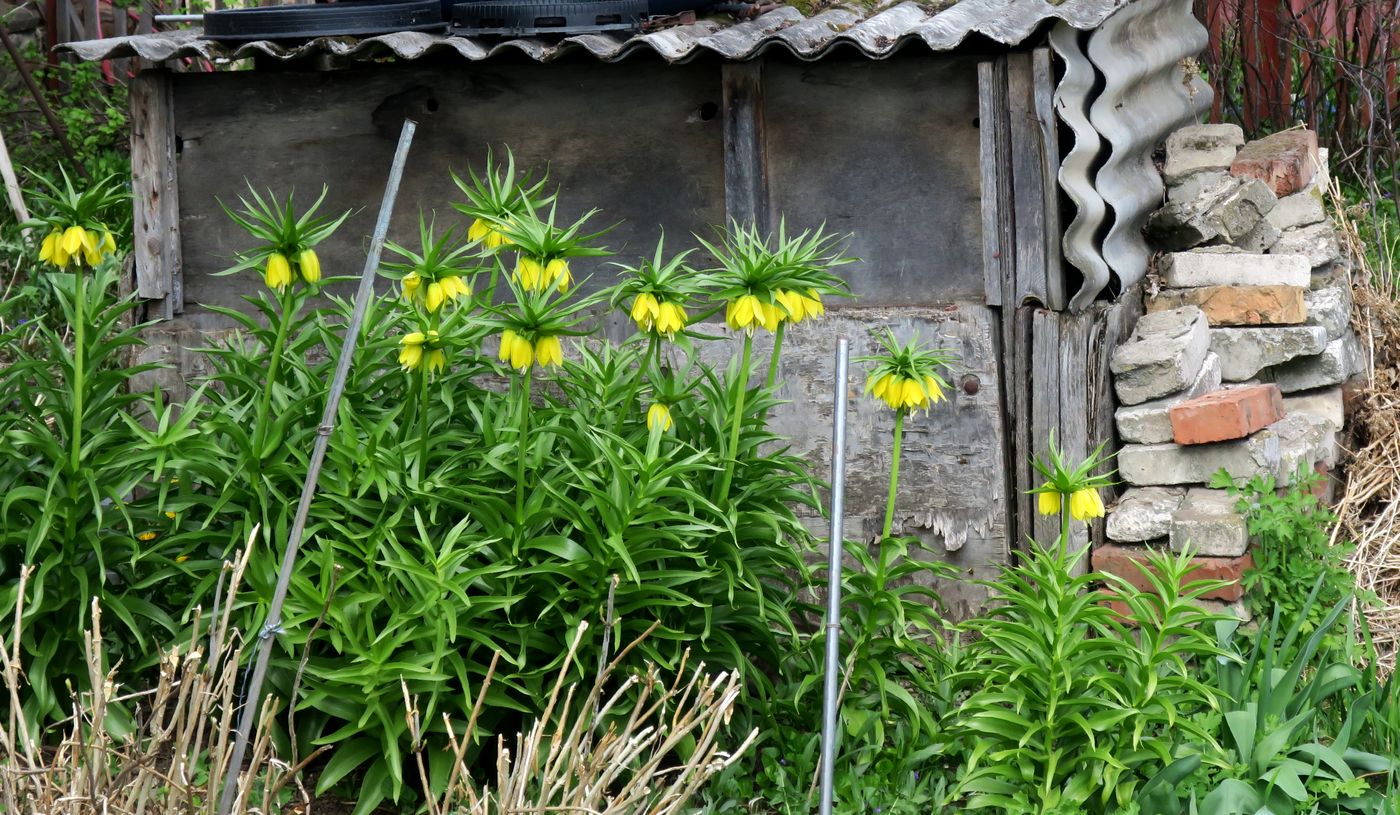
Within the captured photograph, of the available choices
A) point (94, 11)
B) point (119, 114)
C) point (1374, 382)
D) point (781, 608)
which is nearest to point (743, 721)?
point (781, 608)

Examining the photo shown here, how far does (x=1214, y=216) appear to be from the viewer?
516 cm

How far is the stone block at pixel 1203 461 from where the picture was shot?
176 inches

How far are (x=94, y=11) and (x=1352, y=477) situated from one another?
6.69 meters

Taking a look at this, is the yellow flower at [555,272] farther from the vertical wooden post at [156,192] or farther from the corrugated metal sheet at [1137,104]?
the vertical wooden post at [156,192]

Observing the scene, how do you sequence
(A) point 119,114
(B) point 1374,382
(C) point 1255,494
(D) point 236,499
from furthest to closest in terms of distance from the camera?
(A) point 119,114 → (B) point 1374,382 → (C) point 1255,494 → (D) point 236,499

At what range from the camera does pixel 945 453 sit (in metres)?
4.57

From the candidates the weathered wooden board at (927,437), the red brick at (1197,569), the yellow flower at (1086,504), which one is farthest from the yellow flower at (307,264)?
the red brick at (1197,569)

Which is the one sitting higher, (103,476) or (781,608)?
(103,476)

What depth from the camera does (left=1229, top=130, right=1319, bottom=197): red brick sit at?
556 centimetres

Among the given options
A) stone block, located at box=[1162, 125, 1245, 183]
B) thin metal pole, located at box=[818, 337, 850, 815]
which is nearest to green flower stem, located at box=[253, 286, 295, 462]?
thin metal pole, located at box=[818, 337, 850, 815]

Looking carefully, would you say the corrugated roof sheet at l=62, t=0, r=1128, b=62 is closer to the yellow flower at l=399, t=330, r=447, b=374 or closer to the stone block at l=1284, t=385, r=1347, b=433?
the yellow flower at l=399, t=330, r=447, b=374

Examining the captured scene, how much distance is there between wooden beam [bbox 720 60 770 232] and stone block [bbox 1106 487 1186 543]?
56.5 inches

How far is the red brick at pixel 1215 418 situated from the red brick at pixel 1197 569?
0.38 meters

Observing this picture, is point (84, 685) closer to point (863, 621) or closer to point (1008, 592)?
point (863, 621)
